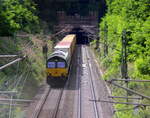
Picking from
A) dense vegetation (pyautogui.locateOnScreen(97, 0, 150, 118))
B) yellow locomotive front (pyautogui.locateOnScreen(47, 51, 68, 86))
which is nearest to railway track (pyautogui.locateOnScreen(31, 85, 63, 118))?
yellow locomotive front (pyautogui.locateOnScreen(47, 51, 68, 86))

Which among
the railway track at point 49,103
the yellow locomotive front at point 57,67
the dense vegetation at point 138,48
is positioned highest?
the dense vegetation at point 138,48

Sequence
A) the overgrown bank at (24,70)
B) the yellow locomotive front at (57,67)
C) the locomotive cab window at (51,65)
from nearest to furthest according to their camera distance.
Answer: the overgrown bank at (24,70) < the yellow locomotive front at (57,67) < the locomotive cab window at (51,65)

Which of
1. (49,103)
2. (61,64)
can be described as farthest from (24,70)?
(49,103)

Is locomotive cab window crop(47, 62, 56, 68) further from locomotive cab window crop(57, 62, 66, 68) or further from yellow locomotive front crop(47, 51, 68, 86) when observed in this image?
locomotive cab window crop(57, 62, 66, 68)

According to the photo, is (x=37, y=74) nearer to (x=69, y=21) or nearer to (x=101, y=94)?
(x=101, y=94)

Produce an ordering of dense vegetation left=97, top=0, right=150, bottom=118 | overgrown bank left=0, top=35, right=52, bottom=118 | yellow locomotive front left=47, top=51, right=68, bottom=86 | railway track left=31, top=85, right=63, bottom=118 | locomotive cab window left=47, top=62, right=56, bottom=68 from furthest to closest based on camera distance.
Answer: locomotive cab window left=47, top=62, right=56, bottom=68, yellow locomotive front left=47, top=51, right=68, bottom=86, overgrown bank left=0, top=35, right=52, bottom=118, railway track left=31, top=85, right=63, bottom=118, dense vegetation left=97, top=0, right=150, bottom=118

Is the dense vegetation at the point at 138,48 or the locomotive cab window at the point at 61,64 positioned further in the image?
the locomotive cab window at the point at 61,64

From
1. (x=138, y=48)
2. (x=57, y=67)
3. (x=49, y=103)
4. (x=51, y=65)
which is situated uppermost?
(x=138, y=48)

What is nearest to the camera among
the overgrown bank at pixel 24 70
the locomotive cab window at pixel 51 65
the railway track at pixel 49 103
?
the railway track at pixel 49 103

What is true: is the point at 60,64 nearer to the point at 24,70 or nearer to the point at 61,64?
the point at 61,64

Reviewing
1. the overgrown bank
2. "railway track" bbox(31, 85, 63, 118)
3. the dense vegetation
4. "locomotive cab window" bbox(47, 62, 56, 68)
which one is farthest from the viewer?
"locomotive cab window" bbox(47, 62, 56, 68)

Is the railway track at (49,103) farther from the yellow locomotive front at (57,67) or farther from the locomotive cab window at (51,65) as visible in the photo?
the locomotive cab window at (51,65)

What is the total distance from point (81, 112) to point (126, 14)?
881 centimetres

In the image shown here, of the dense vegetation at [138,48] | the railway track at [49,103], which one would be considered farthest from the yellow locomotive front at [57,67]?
the dense vegetation at [138,48]
